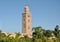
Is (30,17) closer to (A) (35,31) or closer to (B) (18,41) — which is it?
(A) (35,31)

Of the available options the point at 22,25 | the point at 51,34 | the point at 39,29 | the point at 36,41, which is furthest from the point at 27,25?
the point at 36,41

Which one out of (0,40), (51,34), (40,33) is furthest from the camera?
(51,34)

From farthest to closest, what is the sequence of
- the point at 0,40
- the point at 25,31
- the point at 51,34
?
the point at 25,31 → the point at 51,34 → the point at 0,40

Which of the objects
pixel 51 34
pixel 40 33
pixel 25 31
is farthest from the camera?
pixel 25 31

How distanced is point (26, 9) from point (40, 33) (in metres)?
28.2

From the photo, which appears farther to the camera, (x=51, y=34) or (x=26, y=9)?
(x=26, y=9)

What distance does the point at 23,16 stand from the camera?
194 feet

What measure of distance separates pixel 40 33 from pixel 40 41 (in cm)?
475

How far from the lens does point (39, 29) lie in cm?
3234

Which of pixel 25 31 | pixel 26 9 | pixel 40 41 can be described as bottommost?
pixel 40 41

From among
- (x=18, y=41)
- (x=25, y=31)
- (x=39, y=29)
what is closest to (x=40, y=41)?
(x=18, y=41)

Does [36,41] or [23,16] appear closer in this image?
[36,41]

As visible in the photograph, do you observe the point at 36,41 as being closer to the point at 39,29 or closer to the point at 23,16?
the point at 39,29

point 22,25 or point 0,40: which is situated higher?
point 22,25
